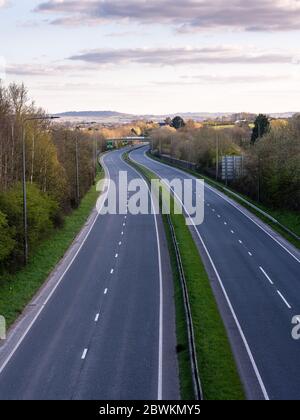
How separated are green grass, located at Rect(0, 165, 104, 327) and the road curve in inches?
46.0

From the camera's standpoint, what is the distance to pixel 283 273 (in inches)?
1549

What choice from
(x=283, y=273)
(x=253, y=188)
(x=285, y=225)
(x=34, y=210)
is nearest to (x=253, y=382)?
(x=283, y=273)

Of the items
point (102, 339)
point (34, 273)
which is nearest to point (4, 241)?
point (34, 273)

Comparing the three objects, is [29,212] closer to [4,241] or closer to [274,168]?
[4,241]

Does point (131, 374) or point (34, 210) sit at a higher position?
point (34, 210)

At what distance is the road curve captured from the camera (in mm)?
22016

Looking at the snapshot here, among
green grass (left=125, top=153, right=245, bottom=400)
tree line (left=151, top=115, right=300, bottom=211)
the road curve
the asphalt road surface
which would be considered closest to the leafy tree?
the road curve

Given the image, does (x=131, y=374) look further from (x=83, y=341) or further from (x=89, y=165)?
(x=89, y=165)

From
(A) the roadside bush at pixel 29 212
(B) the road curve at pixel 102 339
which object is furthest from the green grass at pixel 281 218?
(A) the roadside bush at pixel 29 212

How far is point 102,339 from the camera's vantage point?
1081 inches

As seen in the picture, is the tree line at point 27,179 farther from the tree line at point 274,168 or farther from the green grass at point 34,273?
the tree line at point 274,168

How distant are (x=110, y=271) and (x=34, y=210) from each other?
301 inches

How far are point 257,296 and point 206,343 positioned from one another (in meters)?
8.70

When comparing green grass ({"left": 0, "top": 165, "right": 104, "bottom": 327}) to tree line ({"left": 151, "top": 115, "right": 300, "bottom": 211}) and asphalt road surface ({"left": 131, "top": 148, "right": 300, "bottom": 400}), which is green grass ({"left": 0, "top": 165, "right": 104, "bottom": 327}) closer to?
asphalt road surface ({"left": 131, "top": 148, "right": 300, "bottom": 400})
